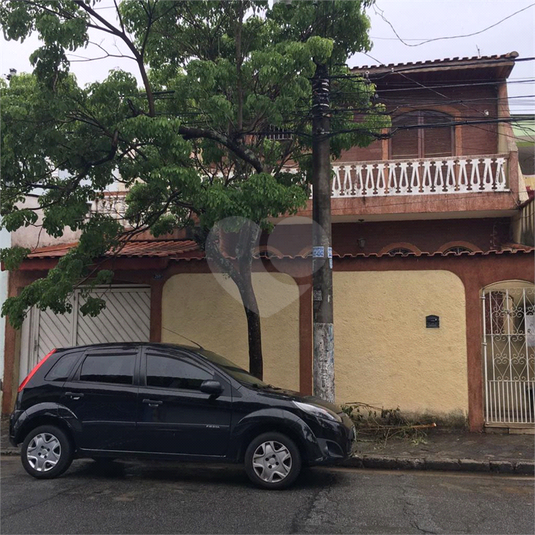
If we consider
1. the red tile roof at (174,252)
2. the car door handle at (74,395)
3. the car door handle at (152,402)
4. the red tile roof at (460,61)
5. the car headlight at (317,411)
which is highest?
the red tile roof at (460,61)

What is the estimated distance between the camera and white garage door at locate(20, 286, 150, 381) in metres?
10.8

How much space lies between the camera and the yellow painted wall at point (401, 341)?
360 inches

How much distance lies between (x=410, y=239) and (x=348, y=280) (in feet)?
12.7

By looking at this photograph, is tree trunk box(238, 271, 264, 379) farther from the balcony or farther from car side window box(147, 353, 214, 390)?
the balcony

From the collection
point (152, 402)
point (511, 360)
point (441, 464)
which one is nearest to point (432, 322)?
point (511, 360)

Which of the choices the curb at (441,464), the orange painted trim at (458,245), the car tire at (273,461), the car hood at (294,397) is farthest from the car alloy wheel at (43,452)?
the orange painted trim at (458,245)

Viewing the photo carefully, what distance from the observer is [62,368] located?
22.3 ft

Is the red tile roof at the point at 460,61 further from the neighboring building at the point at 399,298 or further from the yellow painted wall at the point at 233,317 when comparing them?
the yellow painted wall at the point at 233,317

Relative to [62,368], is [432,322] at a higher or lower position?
higher

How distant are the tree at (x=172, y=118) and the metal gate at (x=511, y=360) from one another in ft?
11.4

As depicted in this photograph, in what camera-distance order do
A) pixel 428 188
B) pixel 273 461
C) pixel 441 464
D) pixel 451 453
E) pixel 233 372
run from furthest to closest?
pixel 428 188 → pixel 451 453 → pixel 441 464 → pixel 233 372 → pixel 273 461

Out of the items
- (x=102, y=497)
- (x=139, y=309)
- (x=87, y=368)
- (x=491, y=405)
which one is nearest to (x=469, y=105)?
(x=491, y=405)

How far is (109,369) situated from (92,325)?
4.54 meters

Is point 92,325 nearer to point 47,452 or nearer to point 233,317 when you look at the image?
point 233,317
